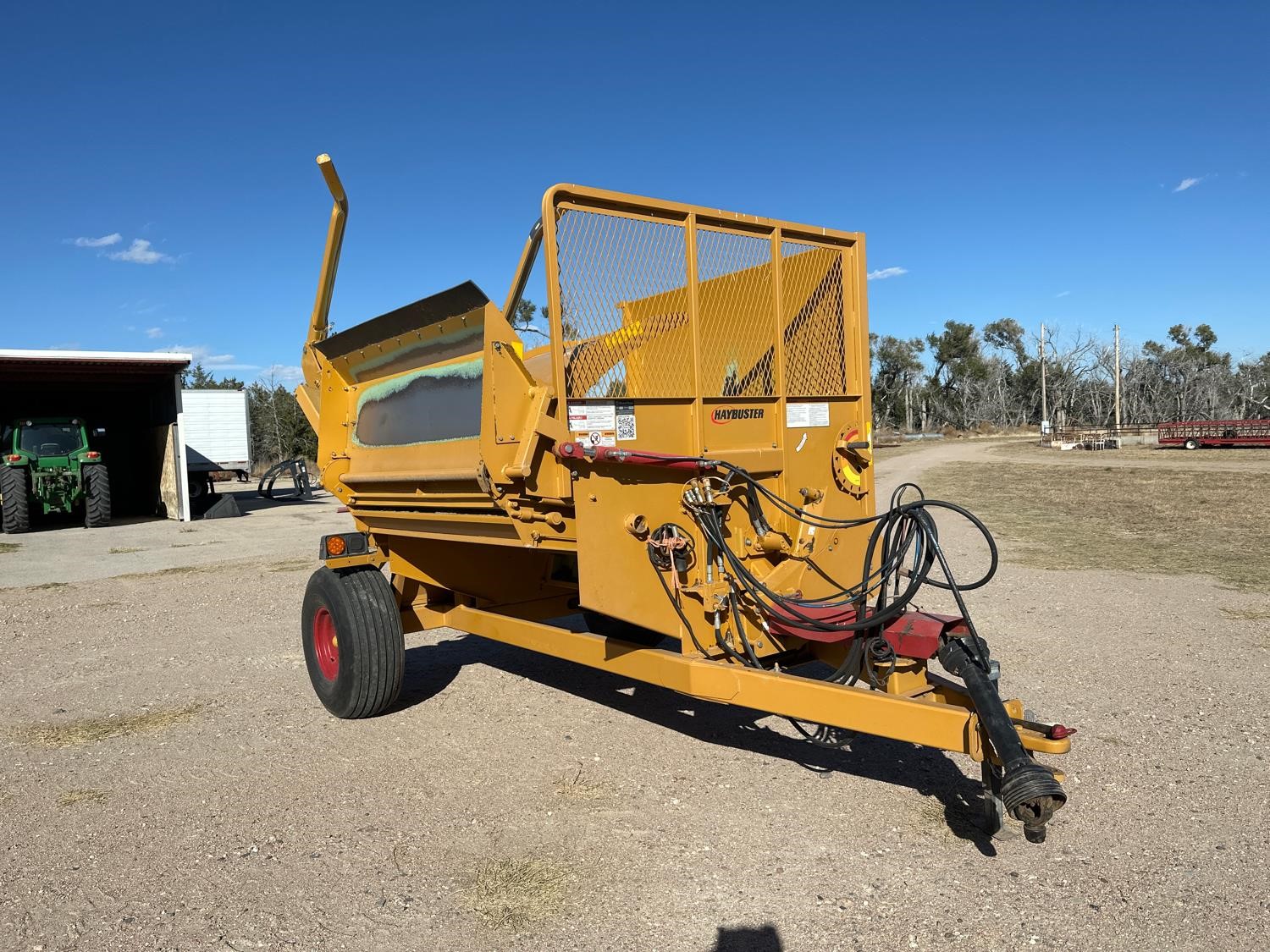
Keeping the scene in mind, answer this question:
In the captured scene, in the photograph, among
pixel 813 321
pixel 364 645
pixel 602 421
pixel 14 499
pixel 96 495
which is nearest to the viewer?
pixel 602 421

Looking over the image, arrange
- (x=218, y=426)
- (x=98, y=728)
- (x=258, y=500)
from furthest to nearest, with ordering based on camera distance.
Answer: (x=218, y=426) < (x=258, y=500) < (x=98, y=728)

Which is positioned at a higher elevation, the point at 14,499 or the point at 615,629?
the point at 14,499

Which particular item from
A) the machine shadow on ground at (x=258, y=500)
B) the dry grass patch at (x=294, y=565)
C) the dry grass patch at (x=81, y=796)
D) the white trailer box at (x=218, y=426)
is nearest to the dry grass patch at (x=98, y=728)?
the dry grass patch at (x=81, y=796)

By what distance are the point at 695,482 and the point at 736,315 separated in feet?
3.16

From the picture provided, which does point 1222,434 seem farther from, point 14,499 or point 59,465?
point 14,499

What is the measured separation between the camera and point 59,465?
18453 millimetres

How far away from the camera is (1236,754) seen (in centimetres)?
439

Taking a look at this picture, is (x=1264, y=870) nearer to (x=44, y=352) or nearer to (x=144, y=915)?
(x=144, y=915)

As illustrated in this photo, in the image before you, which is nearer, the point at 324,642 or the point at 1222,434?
the point at 324,642

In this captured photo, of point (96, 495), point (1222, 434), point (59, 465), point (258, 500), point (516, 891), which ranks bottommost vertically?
point (516, 891)

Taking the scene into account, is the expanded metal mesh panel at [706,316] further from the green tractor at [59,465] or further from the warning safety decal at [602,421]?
the green tractor at [59,465]

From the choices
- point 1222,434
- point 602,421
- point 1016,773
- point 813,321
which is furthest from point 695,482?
point 1222,434

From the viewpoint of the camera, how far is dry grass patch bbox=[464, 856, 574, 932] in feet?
10.5

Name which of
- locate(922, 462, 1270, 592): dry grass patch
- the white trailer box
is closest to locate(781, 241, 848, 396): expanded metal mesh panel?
locate(922, 462, 1270, 592): dry grass patch
